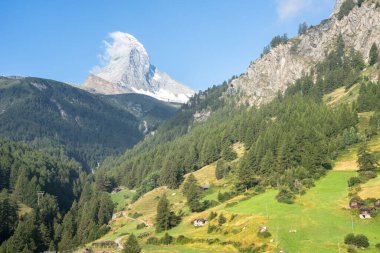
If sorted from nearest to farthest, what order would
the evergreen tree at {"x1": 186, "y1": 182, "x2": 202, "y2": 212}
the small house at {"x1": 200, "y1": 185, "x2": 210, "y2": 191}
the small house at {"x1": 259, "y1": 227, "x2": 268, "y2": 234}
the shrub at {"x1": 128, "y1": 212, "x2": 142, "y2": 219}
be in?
the small house at {"x1": 259, "y1": 227, "x2": 268, "y2": 234} → the evergreen tree at {"x1": 186, "y1": 182, "x2": 202, "y2": 212} → the shrub at {"x1": 128, "y1": 212, "x2": 142, "y2": 219} → the small house at {"x1": 200, "y1": 185, "x2": 210, "y2": 191}

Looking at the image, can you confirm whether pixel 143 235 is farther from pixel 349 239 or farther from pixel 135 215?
pixel 349 239

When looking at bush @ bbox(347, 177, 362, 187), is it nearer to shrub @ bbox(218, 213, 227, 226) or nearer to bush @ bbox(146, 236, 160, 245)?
shrub @ bbox(218, 213, 227, 226)

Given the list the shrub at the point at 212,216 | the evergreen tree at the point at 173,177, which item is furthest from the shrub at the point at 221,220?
the evergreen tree at the point at 173,177

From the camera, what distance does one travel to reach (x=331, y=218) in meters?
88.5

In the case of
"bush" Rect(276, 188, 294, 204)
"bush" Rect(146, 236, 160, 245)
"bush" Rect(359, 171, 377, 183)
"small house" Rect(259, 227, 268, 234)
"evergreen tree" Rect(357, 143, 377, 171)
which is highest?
"evergreen tree" Rect(357, 143, 377, 171)

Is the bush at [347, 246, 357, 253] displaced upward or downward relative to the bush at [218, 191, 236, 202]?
downward

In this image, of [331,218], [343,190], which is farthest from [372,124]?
[331,218]

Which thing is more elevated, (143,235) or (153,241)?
(143,235)

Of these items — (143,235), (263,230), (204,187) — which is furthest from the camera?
(204,187)

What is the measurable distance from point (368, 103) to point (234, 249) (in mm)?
117698

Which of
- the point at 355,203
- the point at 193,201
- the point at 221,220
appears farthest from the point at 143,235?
the point at 355,203

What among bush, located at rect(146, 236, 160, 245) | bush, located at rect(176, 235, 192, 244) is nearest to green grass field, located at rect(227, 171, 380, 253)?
bush, located at rect(176, 235, 192, 244)

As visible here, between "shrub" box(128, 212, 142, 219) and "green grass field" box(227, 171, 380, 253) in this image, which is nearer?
"green grass field" box(227, 171, 380, 253)

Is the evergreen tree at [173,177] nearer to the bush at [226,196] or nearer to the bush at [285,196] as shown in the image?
the bush at [226,196]
